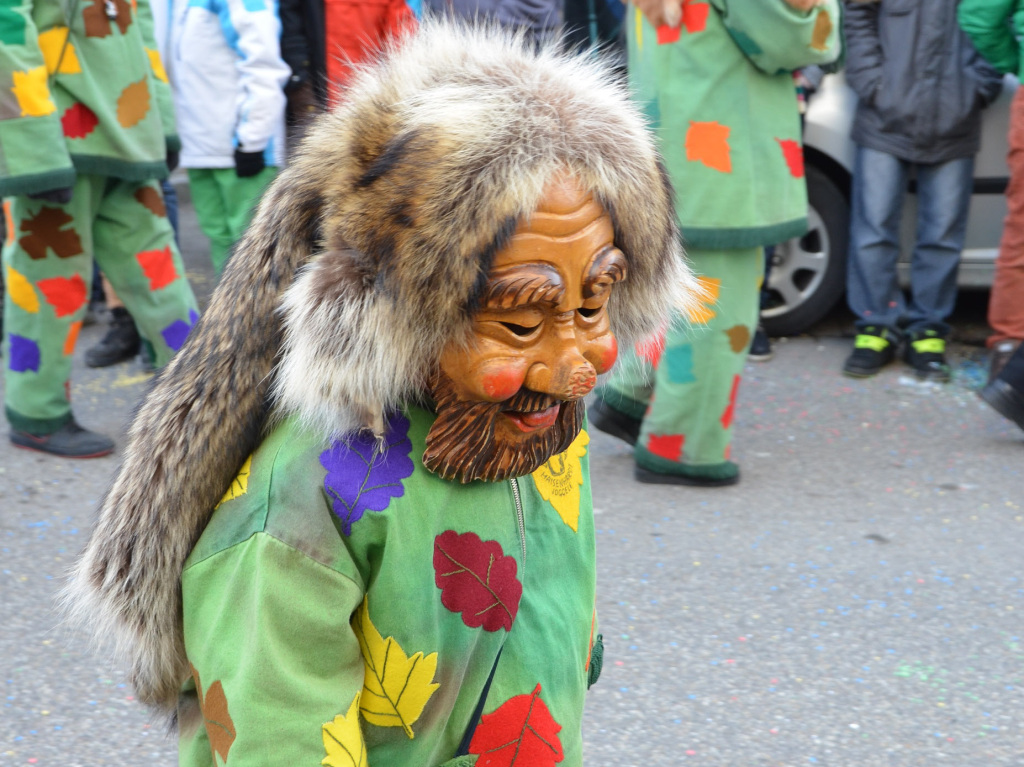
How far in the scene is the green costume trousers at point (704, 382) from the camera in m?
3.46

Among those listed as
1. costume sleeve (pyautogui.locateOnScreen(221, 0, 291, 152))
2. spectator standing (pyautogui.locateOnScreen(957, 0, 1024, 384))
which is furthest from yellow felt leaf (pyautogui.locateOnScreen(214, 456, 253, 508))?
spectator standing (pyautogui.locateOnScreen(957, 0, 1024, 384))

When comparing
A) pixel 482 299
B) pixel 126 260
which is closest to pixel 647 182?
pixel 482 299

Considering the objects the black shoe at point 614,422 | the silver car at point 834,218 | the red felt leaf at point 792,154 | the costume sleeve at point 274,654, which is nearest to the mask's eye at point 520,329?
the costume sleeve at point 274,654

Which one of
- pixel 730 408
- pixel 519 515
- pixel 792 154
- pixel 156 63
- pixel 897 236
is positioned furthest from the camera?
pixel 897 236

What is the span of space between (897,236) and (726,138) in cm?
180

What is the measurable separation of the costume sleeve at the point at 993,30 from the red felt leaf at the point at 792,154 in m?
1.34

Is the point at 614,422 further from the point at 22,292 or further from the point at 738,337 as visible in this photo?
the point at 22,292

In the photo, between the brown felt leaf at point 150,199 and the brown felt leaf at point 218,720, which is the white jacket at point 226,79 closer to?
the brown felt leaf at point 150,199

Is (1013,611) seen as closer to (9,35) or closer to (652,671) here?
(652,671)

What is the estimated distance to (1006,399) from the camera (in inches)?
158

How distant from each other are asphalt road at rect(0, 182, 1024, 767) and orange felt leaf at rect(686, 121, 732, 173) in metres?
1.10

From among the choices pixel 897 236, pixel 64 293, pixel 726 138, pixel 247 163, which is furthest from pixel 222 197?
pixel 897 236

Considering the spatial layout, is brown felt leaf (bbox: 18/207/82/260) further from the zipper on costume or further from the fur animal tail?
the zipper on costume

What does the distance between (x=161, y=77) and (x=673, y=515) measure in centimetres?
Result: 236
